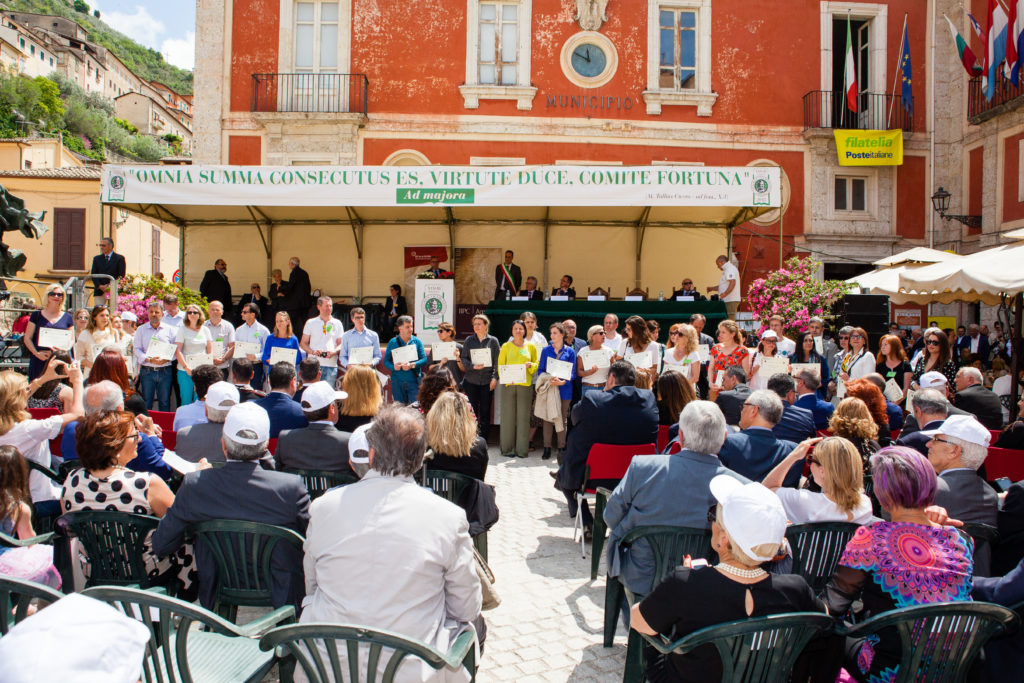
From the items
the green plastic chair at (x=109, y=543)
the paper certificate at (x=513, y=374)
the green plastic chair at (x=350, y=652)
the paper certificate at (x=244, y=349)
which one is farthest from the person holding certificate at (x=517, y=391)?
the green plastic chair at (x=350, y=652)

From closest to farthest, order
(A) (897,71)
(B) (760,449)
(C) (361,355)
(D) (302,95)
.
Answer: (B) (760,449) → (C) (361,355) → (D) (302,95) → (A) (897,71)

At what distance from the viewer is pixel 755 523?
240 centimetres

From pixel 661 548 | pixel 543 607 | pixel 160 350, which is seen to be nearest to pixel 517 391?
pixel 160 350

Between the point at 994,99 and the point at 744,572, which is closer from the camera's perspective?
the point at 744,572

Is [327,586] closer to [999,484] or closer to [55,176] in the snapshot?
[999,484]

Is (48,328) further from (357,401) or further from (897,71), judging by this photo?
(897,71)

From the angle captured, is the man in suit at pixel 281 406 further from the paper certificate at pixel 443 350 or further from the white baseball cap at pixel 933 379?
the white baseball cap at pixel 933 379

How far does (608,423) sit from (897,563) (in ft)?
9.87

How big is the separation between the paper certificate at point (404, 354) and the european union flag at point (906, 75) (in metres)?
16.9

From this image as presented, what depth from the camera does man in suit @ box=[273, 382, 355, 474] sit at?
442cm

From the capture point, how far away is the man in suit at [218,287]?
561 inches

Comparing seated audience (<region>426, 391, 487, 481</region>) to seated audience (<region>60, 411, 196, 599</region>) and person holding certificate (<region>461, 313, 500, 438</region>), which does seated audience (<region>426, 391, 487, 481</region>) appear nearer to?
seated audience (<region>60, 411, 196, 599</region>)

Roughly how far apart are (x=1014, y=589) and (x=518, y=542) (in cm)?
378

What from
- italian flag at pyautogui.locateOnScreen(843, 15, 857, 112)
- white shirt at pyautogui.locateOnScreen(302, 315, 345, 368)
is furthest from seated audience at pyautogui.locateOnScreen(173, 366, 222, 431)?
italian flag at pyautogui.locateOnScreen(843, 15, 857, 112)
